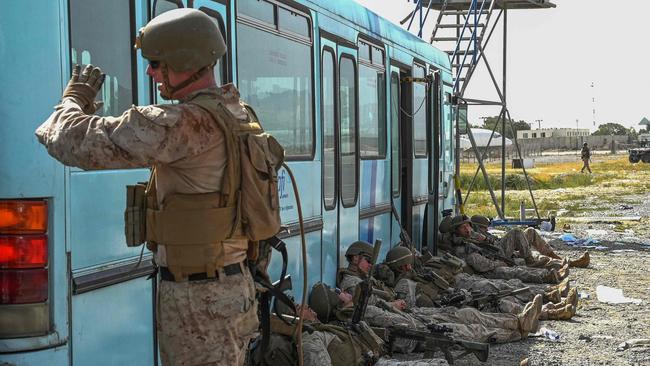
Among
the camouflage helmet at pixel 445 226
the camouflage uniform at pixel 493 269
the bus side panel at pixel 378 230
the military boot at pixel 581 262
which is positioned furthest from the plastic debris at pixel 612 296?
the bus side panel at pixel 378 230

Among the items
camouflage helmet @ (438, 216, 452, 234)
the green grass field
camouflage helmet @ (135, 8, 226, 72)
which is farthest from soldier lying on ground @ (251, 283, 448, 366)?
the green grass field

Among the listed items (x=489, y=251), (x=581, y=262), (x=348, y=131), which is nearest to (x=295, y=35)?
(x=348, y=131)

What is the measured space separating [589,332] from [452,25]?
8.20 meters

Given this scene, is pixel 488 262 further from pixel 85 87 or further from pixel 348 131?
pixel 85 87

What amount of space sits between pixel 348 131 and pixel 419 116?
116 inches

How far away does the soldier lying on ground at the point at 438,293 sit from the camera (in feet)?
27.3

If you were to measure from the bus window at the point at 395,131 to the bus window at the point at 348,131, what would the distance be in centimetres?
141

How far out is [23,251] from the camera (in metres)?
3.45

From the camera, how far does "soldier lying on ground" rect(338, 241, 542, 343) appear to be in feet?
24.1

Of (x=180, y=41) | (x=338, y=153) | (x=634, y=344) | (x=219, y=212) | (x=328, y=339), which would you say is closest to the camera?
(x=180, y=41)

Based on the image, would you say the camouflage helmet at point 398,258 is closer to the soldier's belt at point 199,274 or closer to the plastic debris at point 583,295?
the plastic debris at point 583,295

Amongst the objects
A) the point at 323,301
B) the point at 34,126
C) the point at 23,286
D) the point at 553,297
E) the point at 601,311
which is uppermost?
the point at 34,126

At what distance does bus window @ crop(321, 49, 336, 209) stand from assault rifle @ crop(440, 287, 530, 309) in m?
1.69

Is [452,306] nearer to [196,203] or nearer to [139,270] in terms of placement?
[139,270]
